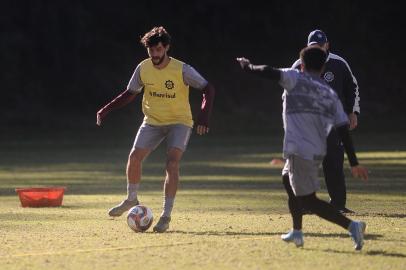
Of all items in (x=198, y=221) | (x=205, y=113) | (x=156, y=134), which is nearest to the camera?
(x=205, y=113)

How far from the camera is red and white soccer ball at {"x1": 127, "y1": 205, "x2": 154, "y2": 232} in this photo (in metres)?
12.4

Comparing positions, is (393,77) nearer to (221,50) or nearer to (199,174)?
(221,50)

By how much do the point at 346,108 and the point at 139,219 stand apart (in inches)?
128

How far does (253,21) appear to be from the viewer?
170 ft

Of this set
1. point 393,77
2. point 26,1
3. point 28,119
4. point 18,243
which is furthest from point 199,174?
point 393,77

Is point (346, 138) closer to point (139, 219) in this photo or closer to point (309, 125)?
point (309, 125)

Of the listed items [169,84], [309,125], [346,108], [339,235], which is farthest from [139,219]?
[346,108]

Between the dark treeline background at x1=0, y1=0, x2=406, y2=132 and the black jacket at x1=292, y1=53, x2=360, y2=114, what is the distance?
31829 mm

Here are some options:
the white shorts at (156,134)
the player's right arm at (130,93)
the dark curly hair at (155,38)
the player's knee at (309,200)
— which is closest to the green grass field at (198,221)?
the player's knee at (309,200)

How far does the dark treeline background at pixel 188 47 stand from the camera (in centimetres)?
4759

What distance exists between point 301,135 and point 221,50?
1594 inches

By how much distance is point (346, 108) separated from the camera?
46.9 feet

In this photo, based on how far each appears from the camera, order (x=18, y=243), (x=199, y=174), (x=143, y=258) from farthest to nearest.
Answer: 1. (x=199, y=174)
2. (x=18, y=243)
3. (x=143, y=258)

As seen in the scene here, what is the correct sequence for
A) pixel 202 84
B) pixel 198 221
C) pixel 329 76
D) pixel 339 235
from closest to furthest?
pixel 339 235 < pixel 202 84 < pixel 198 221 < pixel 329 76
